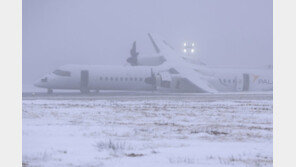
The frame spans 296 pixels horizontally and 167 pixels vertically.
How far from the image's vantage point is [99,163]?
22.6ft

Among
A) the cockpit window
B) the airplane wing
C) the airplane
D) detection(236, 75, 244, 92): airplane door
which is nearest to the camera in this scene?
the airplane wing

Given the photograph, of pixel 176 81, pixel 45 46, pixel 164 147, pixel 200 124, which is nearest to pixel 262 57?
pixel 176 81

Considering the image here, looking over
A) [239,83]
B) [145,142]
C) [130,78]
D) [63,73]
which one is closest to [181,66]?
[130,78]

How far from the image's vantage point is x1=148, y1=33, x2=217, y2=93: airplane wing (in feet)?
107

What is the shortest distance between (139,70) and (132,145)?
1122 inches

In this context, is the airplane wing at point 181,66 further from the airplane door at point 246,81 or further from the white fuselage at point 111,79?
the airplane door at point 246,81

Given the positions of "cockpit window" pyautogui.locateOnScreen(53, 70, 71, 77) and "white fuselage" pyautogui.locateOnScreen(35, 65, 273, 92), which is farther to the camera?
"cockpit window" pyautogui.locateOnScreen(53, 70, 71, 77)

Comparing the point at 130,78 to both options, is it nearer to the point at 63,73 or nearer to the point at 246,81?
the point at 63,73

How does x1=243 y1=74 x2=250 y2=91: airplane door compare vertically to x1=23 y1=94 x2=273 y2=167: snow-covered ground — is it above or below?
above

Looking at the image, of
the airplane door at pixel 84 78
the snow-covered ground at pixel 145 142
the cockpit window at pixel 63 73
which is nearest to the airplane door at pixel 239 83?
the airplane door at pixel 84 78

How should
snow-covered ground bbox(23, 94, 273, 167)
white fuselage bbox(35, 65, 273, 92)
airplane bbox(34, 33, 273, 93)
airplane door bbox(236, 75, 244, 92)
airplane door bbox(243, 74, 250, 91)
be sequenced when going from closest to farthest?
snow-covered ground bbox(23, 94, 273, 167)
airplane bbox(34, 33, 273, 93)
white fuselage bbox(35, 65, 273, 92)
airplane door bbox(236, 75, 244, 92)
airplane door bbox(243, 74, 250, 91)

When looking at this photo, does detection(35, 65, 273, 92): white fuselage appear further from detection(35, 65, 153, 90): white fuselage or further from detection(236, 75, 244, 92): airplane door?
detection(236, 75, 244, 92): airplane door

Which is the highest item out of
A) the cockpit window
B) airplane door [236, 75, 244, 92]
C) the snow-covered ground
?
the cockpit window

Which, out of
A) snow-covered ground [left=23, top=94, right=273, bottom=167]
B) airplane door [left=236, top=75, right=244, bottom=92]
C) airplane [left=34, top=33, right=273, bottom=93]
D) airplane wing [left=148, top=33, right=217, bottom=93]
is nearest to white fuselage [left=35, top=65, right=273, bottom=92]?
airplane [left=34, top=33, right=273, bottom=93]
